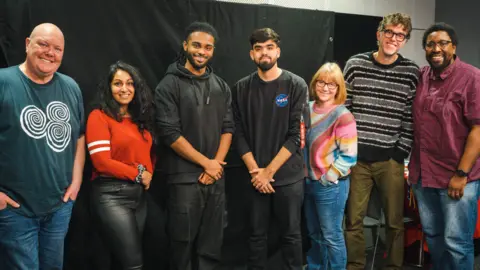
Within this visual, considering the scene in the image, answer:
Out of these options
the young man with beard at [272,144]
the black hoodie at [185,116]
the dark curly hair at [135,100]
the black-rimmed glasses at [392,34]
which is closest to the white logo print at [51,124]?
the dark curly hair at [135,100]

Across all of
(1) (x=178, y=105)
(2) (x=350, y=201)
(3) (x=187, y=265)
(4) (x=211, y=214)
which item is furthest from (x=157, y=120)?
(2) (x=350, y=201)

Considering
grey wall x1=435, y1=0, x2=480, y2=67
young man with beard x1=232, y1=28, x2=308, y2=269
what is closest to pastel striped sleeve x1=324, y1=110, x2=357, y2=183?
young man with beard x1=232, y1=28, x2=308, y2=269

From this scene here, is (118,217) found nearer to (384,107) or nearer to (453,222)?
(384,107)

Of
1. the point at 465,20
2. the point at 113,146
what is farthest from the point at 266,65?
the point at 465,20

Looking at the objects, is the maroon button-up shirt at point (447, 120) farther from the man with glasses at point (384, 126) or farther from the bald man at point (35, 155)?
the bald man at point (35, 155)

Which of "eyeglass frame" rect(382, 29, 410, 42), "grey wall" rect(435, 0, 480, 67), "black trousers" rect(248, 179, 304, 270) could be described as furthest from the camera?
"grey wall" rect(435, 0, 480, 67)

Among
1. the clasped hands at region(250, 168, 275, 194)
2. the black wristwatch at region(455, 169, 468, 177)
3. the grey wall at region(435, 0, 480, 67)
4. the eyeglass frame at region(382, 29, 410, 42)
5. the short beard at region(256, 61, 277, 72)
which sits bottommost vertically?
the clasped hands at region(250, 168, 275, 194)

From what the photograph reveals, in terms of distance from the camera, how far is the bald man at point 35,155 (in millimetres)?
2113

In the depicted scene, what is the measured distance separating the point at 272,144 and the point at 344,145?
47 cm

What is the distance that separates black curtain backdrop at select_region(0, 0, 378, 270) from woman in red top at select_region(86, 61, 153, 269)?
397 mm

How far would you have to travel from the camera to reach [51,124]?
2.20 metres

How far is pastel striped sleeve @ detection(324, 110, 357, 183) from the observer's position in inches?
112

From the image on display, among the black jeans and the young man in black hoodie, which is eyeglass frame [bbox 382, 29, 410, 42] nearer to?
the young man in black hoodie

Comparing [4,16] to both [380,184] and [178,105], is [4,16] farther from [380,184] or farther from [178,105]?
[380,184]
